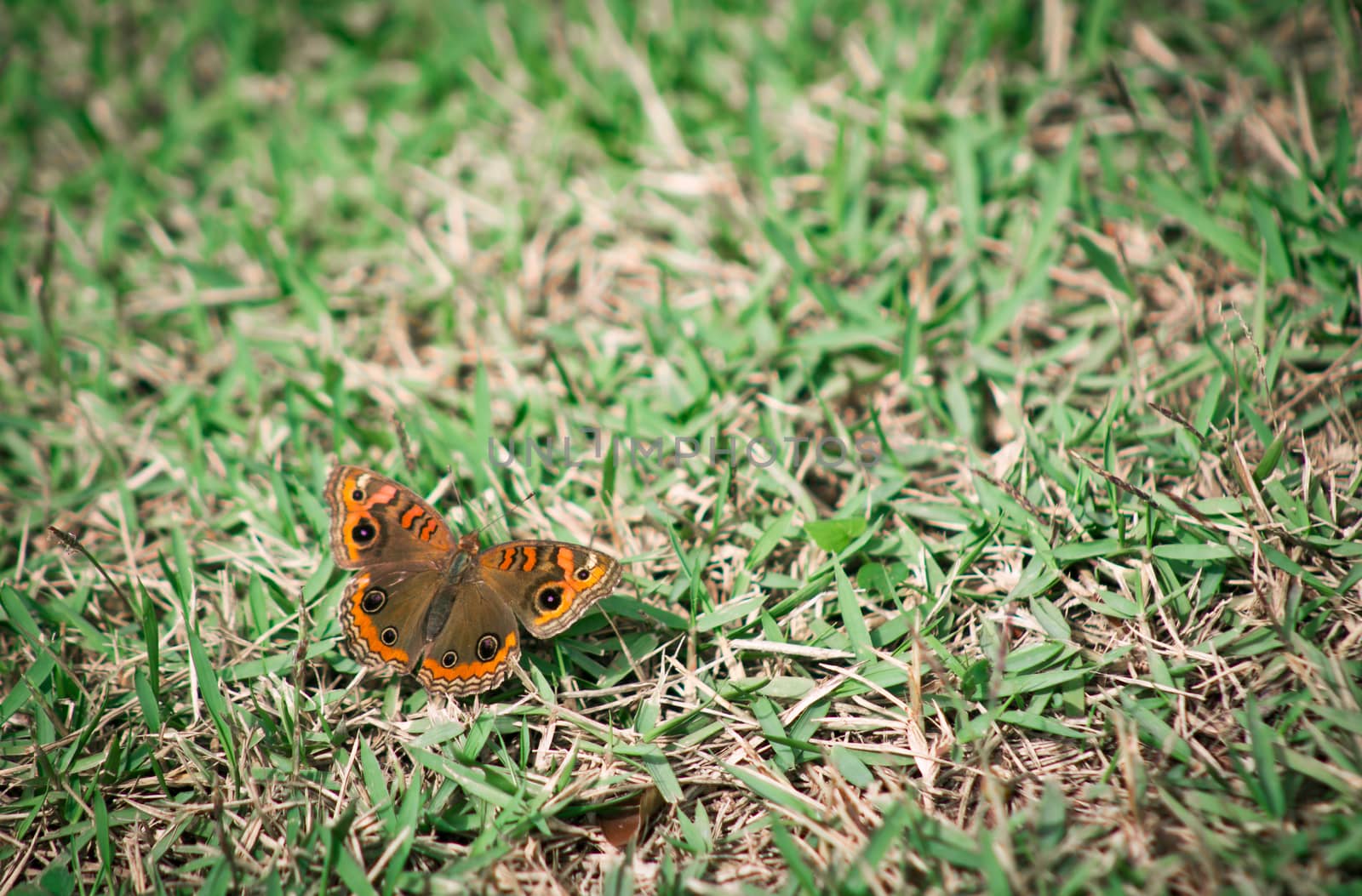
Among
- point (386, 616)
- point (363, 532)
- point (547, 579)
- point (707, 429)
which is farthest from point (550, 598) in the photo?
point (707, 429)

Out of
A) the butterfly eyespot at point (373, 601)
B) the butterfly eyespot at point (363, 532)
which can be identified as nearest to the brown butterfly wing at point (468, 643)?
the butterfly eyespot at point (373, 601)

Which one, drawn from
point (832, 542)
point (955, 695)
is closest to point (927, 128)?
point (832, 542)

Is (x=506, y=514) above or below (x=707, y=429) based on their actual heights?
below

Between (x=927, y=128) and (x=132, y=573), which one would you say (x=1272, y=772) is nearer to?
(x=927, y=128)

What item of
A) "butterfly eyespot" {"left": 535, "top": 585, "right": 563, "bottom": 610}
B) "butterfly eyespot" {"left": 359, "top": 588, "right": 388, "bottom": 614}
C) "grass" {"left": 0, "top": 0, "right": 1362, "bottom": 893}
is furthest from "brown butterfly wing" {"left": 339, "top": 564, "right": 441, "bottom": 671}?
"butterfly eyespot" {"left": 535, "top": 585, "right": 563, "bottom": 610}

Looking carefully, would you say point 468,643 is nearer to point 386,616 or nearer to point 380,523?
point 386,616

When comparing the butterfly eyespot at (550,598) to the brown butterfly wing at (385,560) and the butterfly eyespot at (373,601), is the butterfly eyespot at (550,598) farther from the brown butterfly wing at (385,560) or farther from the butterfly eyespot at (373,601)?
the butterfly eyespot at (373,601)
